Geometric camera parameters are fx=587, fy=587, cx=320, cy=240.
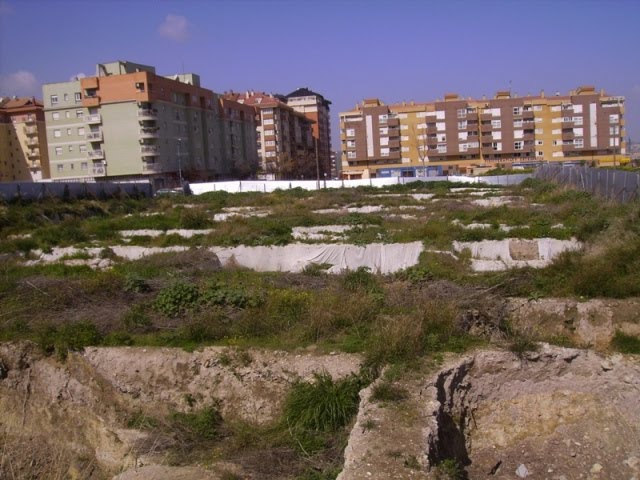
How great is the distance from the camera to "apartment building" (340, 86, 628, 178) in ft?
279

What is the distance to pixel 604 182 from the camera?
88.5ft

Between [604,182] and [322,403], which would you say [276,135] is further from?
[322,403]

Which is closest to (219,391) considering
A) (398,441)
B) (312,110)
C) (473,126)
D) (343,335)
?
(343,335)

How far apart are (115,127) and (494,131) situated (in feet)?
173

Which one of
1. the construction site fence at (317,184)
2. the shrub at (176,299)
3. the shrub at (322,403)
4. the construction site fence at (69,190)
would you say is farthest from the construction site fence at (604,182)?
the construction site fence at (69,190)

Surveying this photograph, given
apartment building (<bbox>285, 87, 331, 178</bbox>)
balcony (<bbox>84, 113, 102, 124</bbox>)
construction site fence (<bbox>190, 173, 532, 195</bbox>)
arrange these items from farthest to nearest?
1. apartment building (<bbox>285, 87, 331, 178</bbox>)
2. balcony (<bbox>84, 113, 102, 124</bbox>)
3. construction site fence (<bbox>190, 173, 532, 195</bbox>)

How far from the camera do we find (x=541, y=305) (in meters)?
11.4

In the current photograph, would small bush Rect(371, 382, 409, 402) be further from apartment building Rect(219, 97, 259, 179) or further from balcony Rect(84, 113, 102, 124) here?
apartment building Rect(219, 97, 259, 179)


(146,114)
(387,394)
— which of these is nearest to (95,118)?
(146,114)

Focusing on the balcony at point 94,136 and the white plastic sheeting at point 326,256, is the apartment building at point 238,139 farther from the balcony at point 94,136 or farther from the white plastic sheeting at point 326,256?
the white plastic sheeting at point 326,256

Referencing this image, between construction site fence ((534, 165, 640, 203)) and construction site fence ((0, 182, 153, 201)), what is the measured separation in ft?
94.5

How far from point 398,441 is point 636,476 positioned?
317 cm

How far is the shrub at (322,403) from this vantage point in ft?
24.8

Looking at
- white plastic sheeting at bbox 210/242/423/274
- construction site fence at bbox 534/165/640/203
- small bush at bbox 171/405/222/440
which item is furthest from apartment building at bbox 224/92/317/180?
small bush at bbox 171/405/222/440
